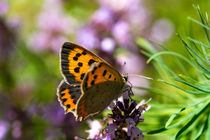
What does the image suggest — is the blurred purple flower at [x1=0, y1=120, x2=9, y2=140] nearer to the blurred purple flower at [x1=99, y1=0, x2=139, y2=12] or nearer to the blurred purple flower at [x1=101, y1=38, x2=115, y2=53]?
the blurred purple flower at [x1=101, y1=38, x2=115, y2=53]

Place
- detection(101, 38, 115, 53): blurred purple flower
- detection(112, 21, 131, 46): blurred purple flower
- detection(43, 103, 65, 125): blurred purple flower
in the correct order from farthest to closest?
1. detection(112, 21, 131, 46): blurred purple flower
2. detection(101, 38, 115, 53): blurred purple flower
3. detection(43, 103, 65, 125): blurred purple flower

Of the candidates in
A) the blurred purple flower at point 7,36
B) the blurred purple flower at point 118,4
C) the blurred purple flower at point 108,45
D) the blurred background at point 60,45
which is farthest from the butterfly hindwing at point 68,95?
the blurred purple flower at point 7,36

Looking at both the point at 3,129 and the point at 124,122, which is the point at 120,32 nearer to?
the point at 3,129

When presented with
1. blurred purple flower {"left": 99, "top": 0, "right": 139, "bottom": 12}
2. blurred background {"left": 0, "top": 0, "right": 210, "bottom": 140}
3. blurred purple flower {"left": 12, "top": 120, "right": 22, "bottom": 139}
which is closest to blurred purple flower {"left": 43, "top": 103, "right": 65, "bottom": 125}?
blurred background {"left": 0, "top": 0, "right": 210, "bottom": 140}

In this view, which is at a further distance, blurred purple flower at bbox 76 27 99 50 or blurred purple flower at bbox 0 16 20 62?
blurred purple flower at bbox 0 16 20 62

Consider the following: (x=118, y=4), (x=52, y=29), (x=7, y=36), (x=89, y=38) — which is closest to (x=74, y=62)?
(x=89, y=38)

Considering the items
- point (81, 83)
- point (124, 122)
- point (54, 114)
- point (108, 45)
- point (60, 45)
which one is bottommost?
point (124, 122)
